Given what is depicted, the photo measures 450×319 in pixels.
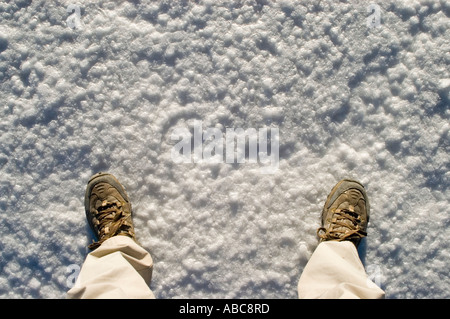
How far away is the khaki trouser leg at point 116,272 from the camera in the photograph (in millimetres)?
1216

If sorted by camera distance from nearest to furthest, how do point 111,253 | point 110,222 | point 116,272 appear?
point 116,272, point 111,253, point 110,222

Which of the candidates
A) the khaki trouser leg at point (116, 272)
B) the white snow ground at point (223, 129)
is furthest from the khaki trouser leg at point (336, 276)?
the khaki trouser leg at point (116, 272)

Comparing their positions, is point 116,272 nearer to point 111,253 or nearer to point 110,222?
point 111,253

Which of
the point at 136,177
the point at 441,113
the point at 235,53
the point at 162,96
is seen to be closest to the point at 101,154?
the point at 136,177

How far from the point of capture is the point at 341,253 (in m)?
1.44

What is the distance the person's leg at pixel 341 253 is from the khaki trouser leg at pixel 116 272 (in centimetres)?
57

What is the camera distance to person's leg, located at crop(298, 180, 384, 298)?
48.8 inches

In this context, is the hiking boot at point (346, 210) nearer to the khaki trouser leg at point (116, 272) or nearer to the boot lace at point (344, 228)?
the boot lace at point (344, 228)

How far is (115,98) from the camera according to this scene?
63.0 inches

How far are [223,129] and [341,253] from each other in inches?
26.8

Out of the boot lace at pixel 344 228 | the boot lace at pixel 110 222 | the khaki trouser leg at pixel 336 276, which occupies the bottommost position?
the khaki trouser leg at pixel 336 276

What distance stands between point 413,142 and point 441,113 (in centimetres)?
17

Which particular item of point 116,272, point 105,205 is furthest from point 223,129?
point 116,272

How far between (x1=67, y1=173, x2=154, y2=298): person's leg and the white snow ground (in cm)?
6
